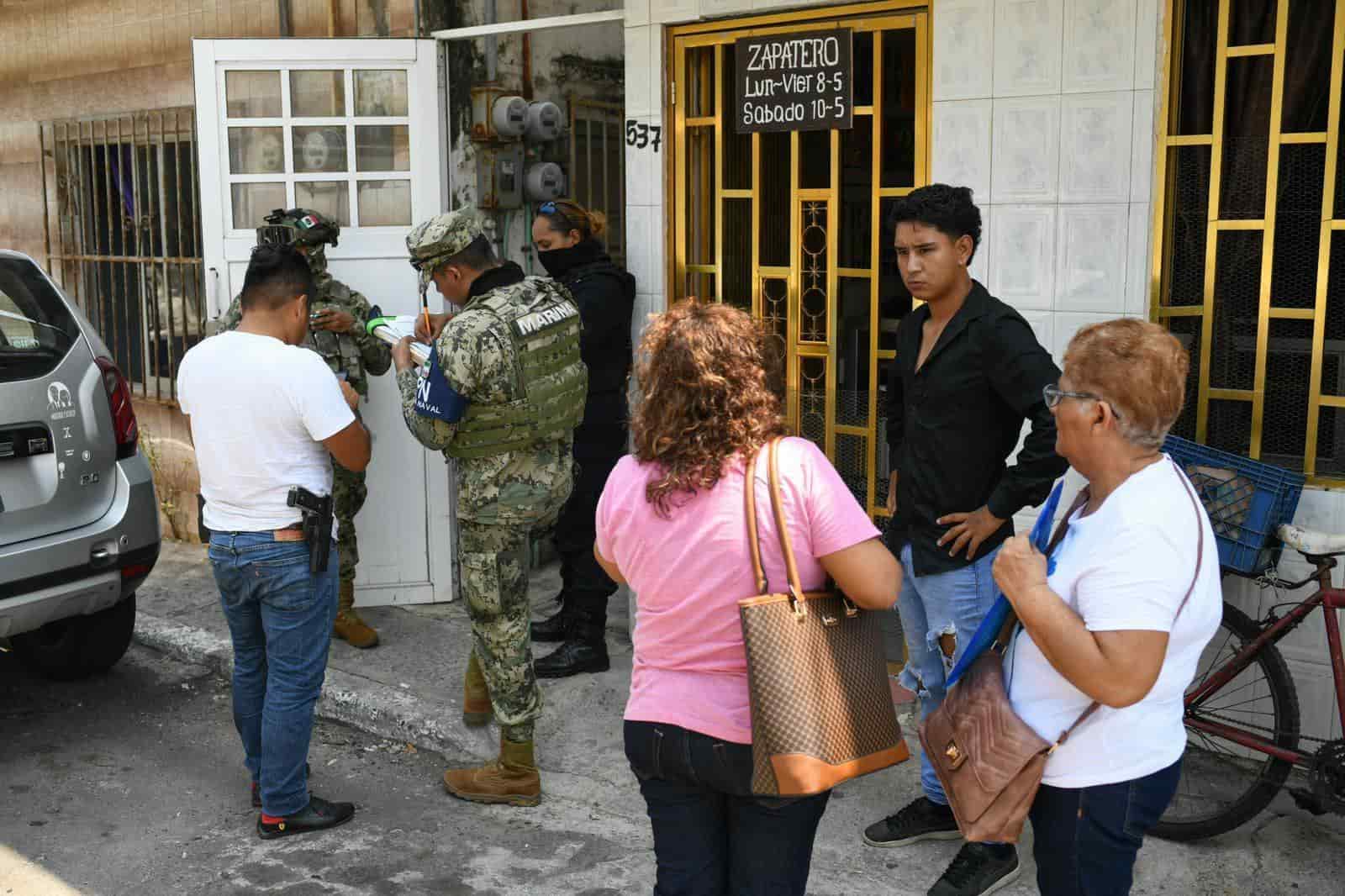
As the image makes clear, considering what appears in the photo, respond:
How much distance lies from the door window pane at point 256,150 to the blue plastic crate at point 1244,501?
4256 mm

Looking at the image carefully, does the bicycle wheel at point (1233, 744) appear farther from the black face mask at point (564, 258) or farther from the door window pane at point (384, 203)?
the door window pane at point (384, 203)

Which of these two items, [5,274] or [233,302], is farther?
[233,302]

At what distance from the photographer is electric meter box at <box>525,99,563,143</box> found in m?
6.62

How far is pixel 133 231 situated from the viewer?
8086mm

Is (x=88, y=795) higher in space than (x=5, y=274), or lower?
lower

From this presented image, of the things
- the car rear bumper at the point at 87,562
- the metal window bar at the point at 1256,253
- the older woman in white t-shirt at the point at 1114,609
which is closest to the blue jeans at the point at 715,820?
the older woman in white t-shirt at the point at 1114,609

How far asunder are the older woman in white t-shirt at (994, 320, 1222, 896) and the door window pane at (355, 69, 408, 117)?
4473 mm

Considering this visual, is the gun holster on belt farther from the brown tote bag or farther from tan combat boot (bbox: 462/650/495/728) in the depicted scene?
the brown tote bag

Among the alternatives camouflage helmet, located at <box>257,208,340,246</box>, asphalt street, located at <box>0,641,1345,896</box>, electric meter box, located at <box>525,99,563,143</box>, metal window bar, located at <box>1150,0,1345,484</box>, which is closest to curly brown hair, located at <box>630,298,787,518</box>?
asphalt street, located at <box>0,641,1345,896</box>

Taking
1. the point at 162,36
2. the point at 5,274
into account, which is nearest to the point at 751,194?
the point at 5,274

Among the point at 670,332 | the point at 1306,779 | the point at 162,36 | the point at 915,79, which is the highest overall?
the point at 162,36

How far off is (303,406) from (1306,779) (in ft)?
10.7

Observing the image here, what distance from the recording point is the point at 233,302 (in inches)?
219

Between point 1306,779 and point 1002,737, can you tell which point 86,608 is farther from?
point 1306,779
